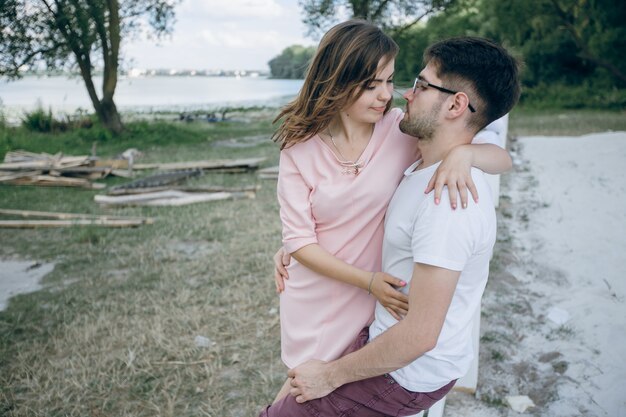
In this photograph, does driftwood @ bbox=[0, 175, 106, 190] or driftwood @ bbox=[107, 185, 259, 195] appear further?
driftwood @ bbox=[0, 175, 106, 190]

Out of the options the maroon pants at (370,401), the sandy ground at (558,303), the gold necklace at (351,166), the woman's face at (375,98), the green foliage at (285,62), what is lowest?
the sandy ground at (558,303)

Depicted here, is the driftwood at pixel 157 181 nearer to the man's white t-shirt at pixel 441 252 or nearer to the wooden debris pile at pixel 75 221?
the wooden debris pile at pixel 75 221

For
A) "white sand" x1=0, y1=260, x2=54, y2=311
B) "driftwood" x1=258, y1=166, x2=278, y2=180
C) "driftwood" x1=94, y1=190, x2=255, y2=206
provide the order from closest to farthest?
"white sand" x1=0, y1=260, x2=54, y2=311
"driftwood" x1=94, y1=190, x2=255, y2=206
"driftwood" x1=258, y1=166, x2=278, y2=180

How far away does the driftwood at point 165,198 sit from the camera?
9.48 metres

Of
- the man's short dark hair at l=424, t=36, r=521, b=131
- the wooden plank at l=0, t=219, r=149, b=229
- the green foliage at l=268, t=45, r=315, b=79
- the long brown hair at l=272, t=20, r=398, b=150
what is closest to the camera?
the man's short dark hair at l=424, t=36, r=521, b=131

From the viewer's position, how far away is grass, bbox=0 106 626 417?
3941 millimetres

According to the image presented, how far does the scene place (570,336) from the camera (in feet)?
14.5

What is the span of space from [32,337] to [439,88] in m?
4.47

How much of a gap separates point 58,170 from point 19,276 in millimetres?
5896

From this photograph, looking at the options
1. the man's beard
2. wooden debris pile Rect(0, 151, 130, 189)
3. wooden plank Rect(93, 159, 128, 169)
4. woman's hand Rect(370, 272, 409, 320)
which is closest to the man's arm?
woman's hand Rect(370, 272, 409, 320)

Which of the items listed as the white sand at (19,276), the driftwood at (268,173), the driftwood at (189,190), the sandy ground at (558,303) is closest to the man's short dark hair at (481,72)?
the sandy ground at (558,303)

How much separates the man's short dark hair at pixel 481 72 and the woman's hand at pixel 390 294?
73 centimetres

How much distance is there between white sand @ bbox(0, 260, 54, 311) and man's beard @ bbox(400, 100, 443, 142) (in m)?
5.21

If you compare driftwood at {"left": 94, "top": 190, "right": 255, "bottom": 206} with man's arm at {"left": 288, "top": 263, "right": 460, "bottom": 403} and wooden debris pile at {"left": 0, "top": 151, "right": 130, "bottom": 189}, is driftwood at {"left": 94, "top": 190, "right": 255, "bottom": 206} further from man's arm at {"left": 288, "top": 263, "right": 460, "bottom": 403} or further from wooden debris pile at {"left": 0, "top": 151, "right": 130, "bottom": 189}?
man's arm at {"left": 288, "top": 263, "right": 460, "bottom": 403}
